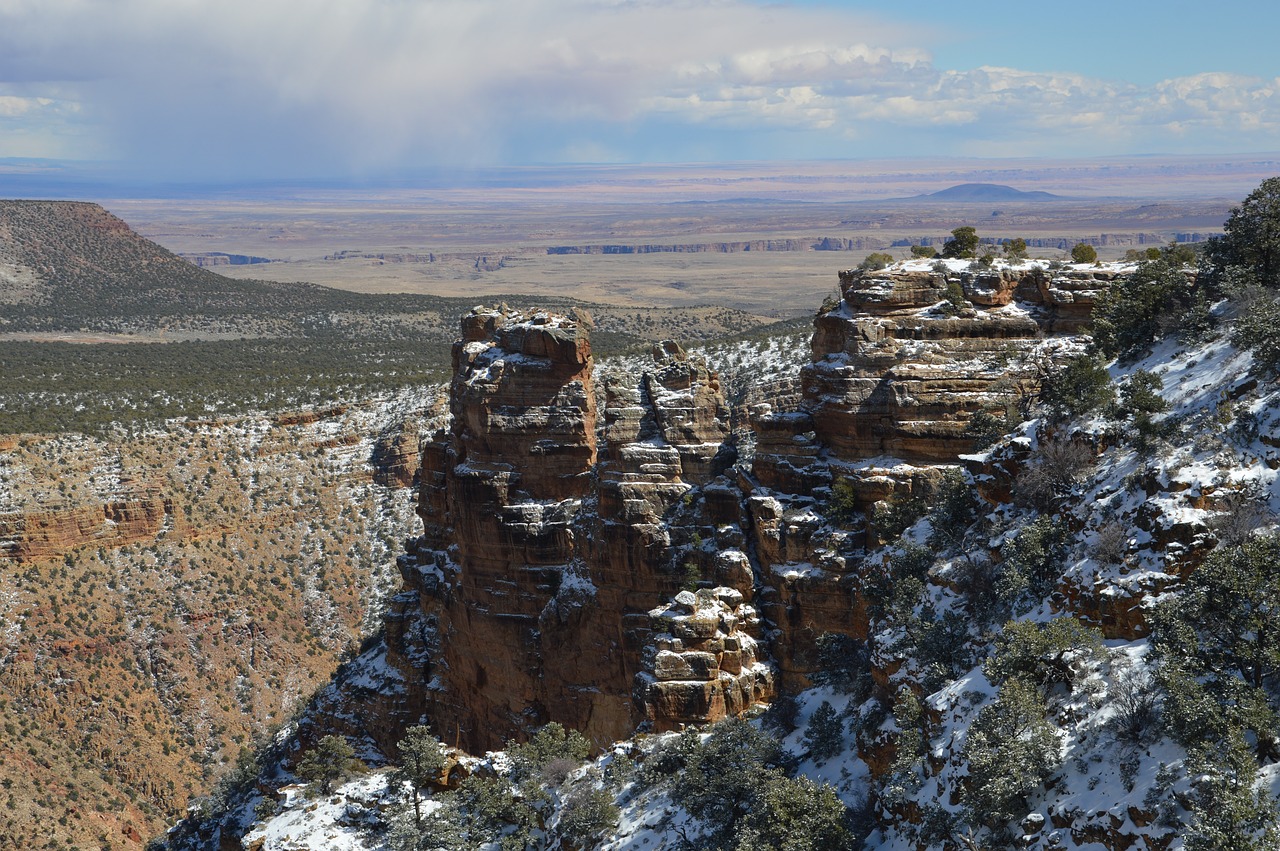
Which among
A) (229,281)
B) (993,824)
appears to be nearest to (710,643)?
(993,824)

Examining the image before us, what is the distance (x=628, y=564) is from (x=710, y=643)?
16.5 ft

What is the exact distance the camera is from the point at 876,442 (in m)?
37.3

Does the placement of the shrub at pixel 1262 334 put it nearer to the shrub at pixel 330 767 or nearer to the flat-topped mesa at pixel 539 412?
the flat-topped mesa at pixel 539 412

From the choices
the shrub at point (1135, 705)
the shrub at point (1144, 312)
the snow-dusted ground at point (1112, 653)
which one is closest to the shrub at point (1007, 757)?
the snow-dusted ground at point (1112, 653)

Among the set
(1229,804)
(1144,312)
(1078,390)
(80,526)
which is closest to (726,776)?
(1229,804)

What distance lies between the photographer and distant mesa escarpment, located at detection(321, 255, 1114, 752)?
120 ft

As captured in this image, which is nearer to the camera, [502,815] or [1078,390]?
[1078,390]

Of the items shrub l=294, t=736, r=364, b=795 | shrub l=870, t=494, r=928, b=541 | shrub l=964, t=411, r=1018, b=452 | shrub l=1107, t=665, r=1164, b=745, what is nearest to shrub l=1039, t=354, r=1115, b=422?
shrub l=964, t=411, r=1018, b=452

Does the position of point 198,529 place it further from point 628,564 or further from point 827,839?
point 827,839

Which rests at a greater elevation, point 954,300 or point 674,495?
point 954,300

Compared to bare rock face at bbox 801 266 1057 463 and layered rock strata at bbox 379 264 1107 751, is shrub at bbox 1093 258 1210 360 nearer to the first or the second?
layered rock strata at bbox 379 264 1107 751

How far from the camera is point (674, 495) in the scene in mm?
39906

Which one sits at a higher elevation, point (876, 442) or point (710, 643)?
point (876, 442)

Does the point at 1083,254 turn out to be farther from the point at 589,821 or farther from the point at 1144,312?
the point at 589,821
